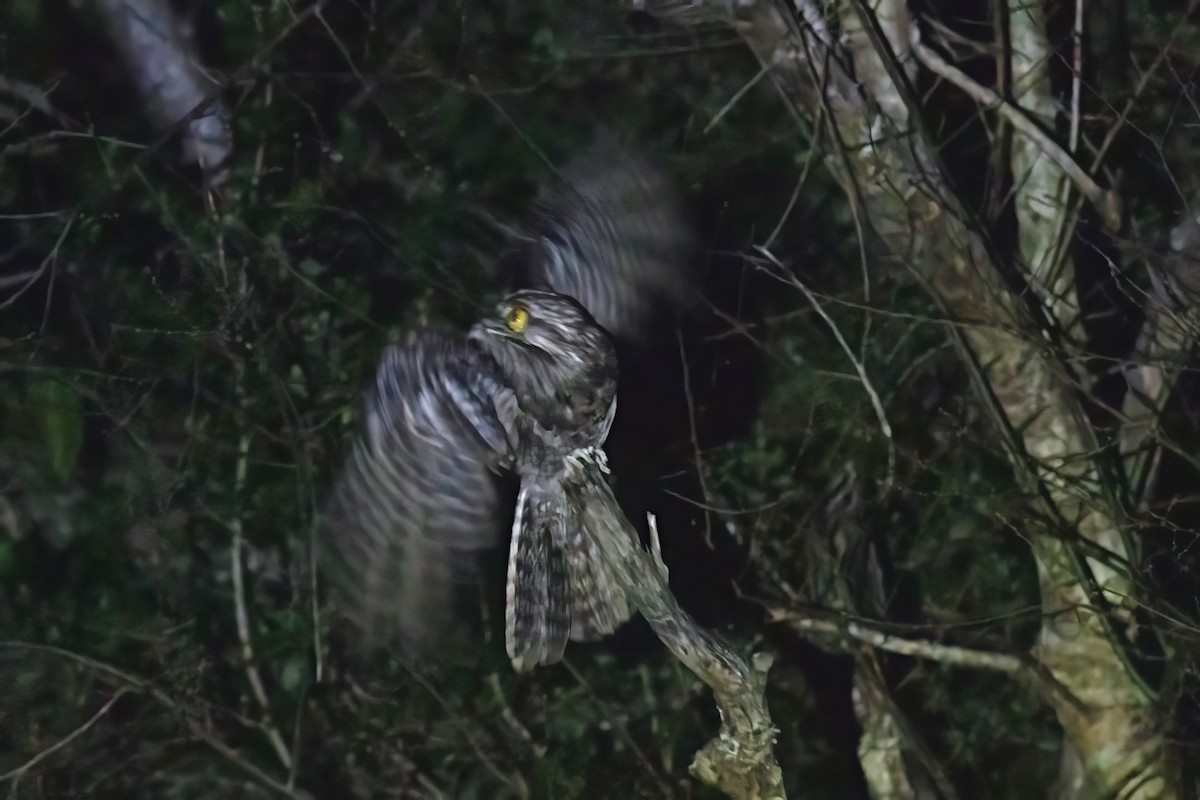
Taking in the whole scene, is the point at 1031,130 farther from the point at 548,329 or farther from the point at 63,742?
the point at 63,742

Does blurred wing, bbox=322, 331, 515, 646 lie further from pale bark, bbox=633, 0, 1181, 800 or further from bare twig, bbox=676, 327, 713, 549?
pale bark, bbox=633, 0, 1181, 800

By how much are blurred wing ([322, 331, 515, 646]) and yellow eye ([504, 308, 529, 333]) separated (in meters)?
0.06

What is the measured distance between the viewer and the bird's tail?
1.40 meters

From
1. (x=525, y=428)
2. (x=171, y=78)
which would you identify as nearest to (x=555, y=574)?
(x=525, y=428)

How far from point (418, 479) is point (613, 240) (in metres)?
0.42

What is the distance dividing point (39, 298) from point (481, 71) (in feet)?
2.38

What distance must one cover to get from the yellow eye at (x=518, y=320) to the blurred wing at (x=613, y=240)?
10 cm

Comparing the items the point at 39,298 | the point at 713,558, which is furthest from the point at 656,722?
the point at 39,298

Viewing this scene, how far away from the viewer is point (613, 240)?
1.47 metres

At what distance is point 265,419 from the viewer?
5.95 feet

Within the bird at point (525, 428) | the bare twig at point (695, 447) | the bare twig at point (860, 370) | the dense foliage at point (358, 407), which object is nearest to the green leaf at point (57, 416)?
the dense foliage at point (358, 407)

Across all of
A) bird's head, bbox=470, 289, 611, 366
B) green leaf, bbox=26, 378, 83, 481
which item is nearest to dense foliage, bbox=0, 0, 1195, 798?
green leaf, bbox=26, 378, 83, 481

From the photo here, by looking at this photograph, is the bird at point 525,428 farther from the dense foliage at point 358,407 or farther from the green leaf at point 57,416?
the green leaf at point 57,416

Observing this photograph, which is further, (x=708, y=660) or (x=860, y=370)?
(x=860, y=370)
